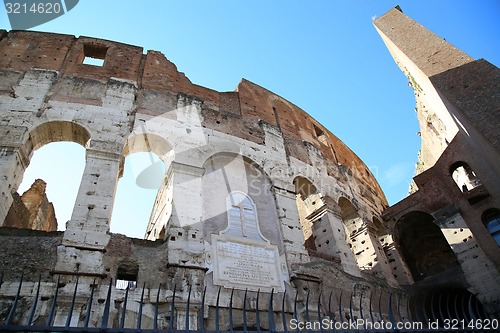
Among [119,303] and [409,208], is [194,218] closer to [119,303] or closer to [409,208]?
[119,303]

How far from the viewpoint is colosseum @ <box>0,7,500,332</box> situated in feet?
21.9

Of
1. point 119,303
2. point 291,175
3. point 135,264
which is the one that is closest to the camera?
point 119,303

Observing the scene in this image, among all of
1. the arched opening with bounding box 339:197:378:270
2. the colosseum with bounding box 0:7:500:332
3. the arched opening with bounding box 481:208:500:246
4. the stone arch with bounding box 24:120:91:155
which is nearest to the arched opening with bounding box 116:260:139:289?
the colosseum with bounding box 0:7:500:332

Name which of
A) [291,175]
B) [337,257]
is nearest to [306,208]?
[291,175]

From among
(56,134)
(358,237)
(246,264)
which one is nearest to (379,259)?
(358,237)

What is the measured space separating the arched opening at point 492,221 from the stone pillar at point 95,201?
10.9 metres

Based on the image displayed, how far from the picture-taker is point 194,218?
8.23 meters

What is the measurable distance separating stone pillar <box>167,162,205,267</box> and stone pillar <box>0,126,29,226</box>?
321 centimetres

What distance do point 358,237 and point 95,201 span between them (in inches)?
327

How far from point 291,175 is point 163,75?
503 centimetres

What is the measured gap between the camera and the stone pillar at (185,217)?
7.43 meters

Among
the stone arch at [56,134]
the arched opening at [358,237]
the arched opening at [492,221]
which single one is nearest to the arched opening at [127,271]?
the stone arch at [56,134]

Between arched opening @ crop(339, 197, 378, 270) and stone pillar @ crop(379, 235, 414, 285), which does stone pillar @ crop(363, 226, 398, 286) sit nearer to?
arched opening @ crop(339, 197, 378, 270)

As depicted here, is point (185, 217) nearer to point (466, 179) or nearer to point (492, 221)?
point (492, 221)
